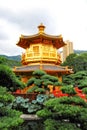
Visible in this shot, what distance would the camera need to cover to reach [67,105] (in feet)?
28.7

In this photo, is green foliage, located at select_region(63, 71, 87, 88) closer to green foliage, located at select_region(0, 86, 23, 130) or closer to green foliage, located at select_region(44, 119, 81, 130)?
green foliage, located at select_region(44, 119, 81, 130)

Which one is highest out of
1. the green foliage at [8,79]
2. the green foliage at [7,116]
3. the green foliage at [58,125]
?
the green foliage at [8,79]

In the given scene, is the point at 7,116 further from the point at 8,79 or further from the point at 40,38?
the point at 40,38

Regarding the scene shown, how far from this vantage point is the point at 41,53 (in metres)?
29.0

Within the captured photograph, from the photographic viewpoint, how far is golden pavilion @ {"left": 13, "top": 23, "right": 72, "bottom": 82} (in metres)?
27.5

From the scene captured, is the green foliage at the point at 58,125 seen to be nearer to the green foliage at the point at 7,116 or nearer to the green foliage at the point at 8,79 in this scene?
the green foliage at the point at 7,116

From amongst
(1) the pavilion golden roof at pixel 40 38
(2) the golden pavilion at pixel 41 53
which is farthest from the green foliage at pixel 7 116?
(1) the pavilion golden roof at pixel 40 38

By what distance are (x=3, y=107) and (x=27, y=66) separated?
771 inches

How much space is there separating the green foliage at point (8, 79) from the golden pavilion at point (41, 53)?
18.0 metres

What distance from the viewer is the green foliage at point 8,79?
332 inches

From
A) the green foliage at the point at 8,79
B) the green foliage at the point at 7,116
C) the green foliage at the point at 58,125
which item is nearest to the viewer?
the green foliage at the point at 7,116

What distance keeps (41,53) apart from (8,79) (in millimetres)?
20277

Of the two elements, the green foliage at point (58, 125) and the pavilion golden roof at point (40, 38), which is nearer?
the green foliage at point (58, 125)

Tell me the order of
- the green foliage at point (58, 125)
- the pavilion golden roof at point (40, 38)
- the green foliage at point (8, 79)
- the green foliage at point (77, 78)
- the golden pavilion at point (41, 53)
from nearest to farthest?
the green foliage at point (8, 79), the green foliage at point (58, 125), the green foliage at point (77, 78), the golden pavilion at point (41, 53), the pavilion golden roof at point (40, 38)
